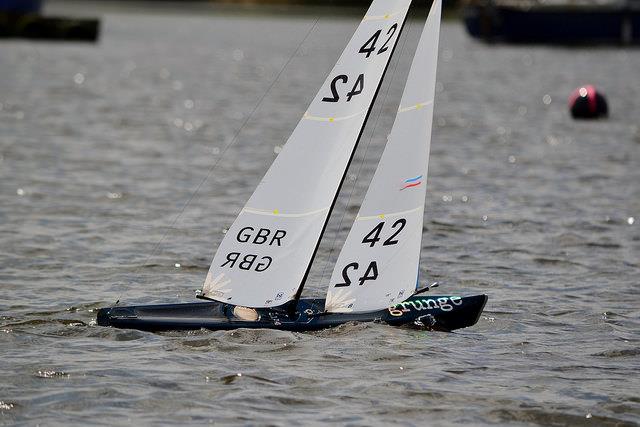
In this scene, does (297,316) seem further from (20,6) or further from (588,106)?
(20,6)

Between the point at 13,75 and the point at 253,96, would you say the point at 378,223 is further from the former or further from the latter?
the point at 13,75

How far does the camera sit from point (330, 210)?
60.2 ft

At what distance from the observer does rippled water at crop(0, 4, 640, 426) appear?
16.3m

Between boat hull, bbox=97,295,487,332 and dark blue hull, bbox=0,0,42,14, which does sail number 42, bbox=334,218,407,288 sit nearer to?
boat hull, bbox=97,295,487,332

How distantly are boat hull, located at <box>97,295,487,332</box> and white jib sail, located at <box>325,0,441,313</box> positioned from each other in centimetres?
37

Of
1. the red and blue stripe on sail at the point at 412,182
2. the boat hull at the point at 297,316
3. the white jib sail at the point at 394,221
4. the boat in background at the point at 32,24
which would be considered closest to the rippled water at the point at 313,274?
the boat hull at the point at 297,316

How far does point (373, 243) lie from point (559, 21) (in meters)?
112

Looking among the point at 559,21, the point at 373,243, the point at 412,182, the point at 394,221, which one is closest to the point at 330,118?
the point at 412,182

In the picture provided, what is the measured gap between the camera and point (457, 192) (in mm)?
35062

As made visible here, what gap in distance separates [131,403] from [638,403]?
6272mm

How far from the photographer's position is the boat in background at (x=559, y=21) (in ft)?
411

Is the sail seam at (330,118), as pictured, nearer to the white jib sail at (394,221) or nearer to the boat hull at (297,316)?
the white jib sail at (394,221)

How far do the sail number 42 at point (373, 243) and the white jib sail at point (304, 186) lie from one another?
681 millimetres

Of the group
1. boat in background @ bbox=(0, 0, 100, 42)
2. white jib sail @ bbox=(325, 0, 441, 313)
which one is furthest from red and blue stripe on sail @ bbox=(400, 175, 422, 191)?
boat in background @ bbox=(0, 0, 100, 42)
